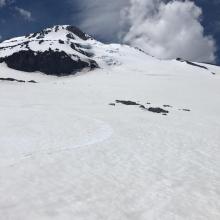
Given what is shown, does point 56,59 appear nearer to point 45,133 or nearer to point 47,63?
point 47,63

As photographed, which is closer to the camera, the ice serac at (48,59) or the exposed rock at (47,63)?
the exposed rock at (47,63)

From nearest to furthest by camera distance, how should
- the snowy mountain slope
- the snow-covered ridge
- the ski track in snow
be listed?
the snowy mountain slope < the ski track in snow < the snow-covered ridge

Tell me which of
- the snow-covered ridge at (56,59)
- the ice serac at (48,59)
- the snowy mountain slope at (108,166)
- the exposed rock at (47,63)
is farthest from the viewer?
the snow-covered ridge at (56,59)

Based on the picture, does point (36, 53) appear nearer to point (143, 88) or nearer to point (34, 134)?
point (143, 88)

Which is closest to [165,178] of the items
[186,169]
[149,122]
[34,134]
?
[186,169]

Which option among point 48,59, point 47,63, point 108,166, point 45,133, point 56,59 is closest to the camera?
point 108,166

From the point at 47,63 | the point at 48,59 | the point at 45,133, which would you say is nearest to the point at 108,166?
the point at 45,133

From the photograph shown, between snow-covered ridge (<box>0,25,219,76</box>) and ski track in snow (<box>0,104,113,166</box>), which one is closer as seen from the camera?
ski track in snow (<box>0,104,113,166</box>)

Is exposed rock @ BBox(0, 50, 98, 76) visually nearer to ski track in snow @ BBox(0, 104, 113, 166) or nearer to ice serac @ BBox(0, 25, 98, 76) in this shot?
ice serac @ BBox(0, 25, 98, 76)

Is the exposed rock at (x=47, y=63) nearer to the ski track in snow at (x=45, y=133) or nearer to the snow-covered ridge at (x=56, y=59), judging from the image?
the snow-covered ridge at (x=56, y=59)

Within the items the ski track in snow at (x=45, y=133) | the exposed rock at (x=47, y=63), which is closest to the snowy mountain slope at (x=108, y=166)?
the ski track in snow at (x=45, y=133)

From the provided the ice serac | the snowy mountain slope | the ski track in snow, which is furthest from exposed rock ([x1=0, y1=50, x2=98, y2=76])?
the ski track in snow

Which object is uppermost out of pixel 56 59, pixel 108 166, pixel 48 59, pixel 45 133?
pixel 56 59

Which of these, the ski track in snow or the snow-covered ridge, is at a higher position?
the snow-covered ridge
